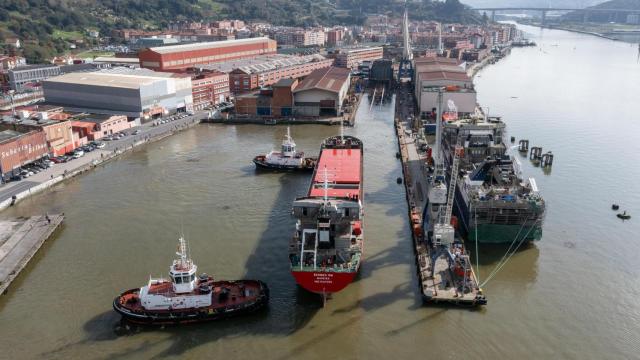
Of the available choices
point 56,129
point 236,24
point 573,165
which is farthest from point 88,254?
point 236,24

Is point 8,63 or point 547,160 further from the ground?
point 8,63

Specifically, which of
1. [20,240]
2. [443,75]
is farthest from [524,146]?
[20,240]

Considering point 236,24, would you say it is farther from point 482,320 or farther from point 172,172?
point 482,320

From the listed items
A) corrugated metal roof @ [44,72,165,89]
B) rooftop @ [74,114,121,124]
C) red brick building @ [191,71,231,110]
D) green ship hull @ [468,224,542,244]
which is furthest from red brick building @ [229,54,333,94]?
green ship hull @ [468,224,542,244]

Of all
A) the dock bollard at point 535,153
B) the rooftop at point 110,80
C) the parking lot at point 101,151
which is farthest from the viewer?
the rooftop at point 110,80

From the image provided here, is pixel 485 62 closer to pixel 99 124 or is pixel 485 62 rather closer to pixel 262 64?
pixel 262 64

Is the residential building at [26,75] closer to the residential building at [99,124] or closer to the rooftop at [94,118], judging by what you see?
the rooftop at [94,118]

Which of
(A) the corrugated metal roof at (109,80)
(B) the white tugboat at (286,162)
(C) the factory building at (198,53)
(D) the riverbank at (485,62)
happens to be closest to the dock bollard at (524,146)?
(B) the white tugboat at (286,162)
